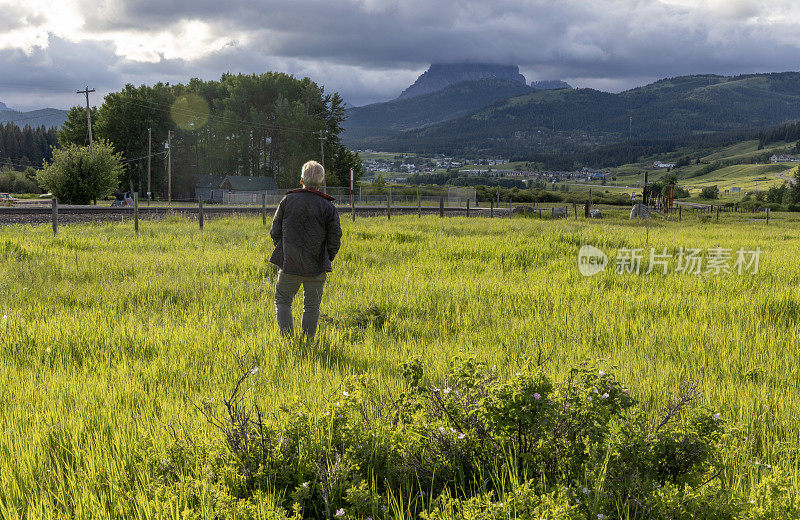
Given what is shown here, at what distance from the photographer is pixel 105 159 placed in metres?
43.4

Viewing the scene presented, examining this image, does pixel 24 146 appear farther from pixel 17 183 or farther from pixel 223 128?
pixel 223 128

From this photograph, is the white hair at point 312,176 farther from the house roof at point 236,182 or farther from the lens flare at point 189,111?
the lens flare at point 189,111

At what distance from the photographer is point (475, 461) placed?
9.12 feet

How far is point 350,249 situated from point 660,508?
10341 mm

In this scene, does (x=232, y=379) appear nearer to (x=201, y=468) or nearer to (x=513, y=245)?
(x=201, y=468)

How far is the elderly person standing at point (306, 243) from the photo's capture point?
554 centimetres

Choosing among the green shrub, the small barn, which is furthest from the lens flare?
the green shrub

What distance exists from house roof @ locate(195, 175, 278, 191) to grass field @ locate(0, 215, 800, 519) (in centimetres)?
7475

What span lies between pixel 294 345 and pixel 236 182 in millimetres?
83219

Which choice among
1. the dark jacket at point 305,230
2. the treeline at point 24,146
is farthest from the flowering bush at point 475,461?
the treeline at point 24,146

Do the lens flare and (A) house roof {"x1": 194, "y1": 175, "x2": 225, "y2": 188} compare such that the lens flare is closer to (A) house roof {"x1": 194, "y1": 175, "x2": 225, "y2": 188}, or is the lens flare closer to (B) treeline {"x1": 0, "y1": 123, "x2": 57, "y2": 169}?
(A) house roof {"x1": 194, "y1": 175, "x2": 225, "y2": 188}

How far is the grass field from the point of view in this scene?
10.2 ft

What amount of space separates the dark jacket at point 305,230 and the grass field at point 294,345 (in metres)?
0.84

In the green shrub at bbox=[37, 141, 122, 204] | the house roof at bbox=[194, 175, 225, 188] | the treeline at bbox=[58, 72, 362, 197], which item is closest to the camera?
the green shrub at bbox=[37, 141, 122, 204]
